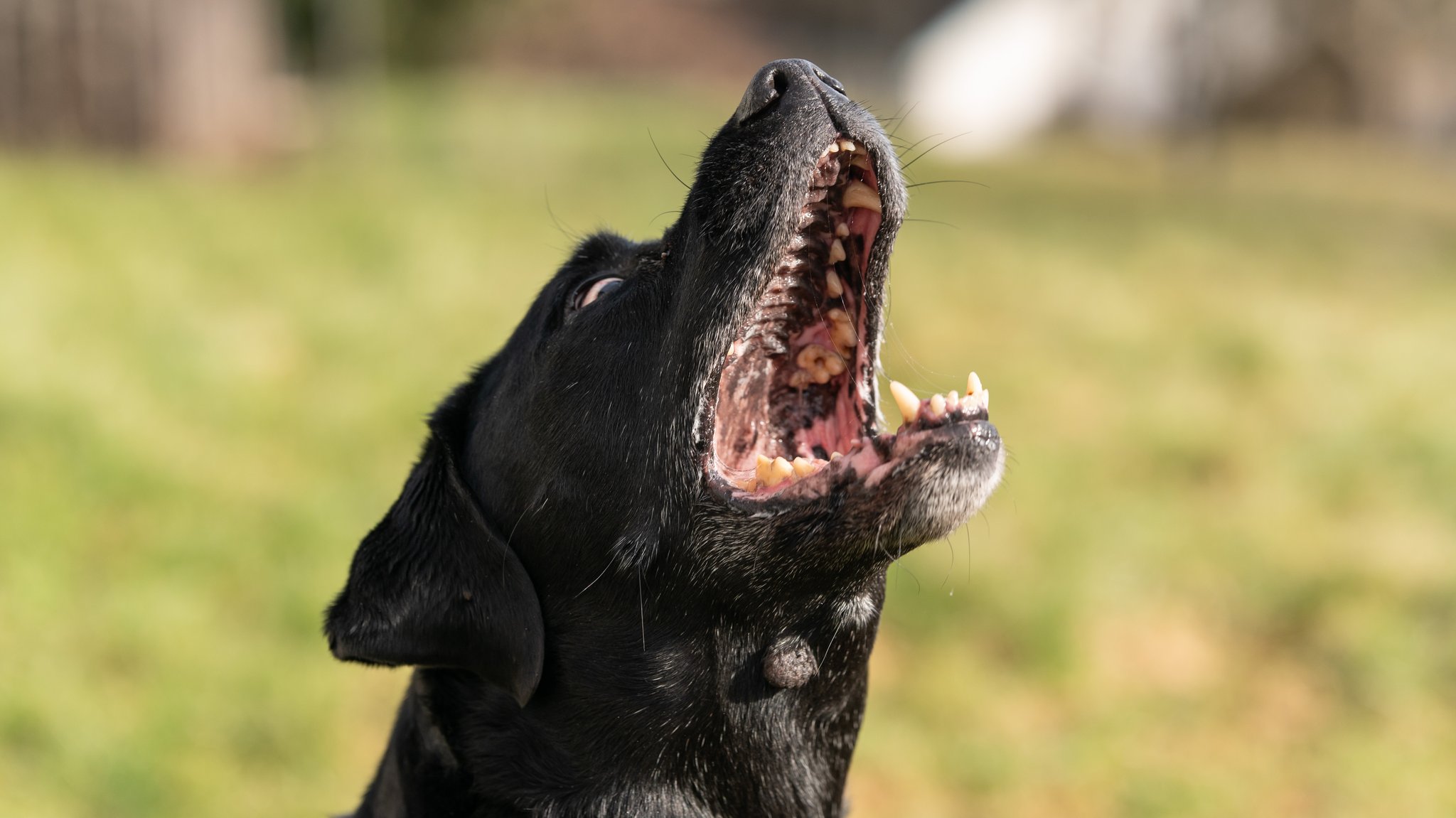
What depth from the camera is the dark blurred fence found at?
11.3 m

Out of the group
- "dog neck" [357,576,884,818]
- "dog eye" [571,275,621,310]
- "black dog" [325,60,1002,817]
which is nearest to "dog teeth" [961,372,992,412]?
"black dog" [325,60,1002,817]

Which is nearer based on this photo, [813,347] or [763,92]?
[763,92]

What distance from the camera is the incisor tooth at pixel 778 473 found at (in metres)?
2.67

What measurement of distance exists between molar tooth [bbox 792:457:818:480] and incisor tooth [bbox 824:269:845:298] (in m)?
0.47

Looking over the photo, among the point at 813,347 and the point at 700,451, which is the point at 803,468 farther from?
the point at 813,347

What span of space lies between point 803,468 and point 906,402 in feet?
0.84

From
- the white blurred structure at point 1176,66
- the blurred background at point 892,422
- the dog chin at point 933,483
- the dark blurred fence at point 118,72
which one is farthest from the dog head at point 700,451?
the white blurred structure at point 1176,66

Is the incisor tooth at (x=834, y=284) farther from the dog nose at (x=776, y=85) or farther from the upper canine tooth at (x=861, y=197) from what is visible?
the dog nose at (x=776, y=85)

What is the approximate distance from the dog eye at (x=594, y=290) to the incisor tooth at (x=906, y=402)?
71 cm

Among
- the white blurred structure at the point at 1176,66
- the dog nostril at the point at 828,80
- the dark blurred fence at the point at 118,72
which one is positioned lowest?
the dog nostril at the point at 828,80

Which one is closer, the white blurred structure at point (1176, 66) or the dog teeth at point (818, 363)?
the dog teeth at point (818, 363)

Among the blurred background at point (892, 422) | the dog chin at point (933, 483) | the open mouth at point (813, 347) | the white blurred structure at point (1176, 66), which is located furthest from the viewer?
the white blurred structure at point (1176, 66)

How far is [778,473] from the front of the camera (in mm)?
2682

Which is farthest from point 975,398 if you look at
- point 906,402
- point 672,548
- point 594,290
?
point 594,290
